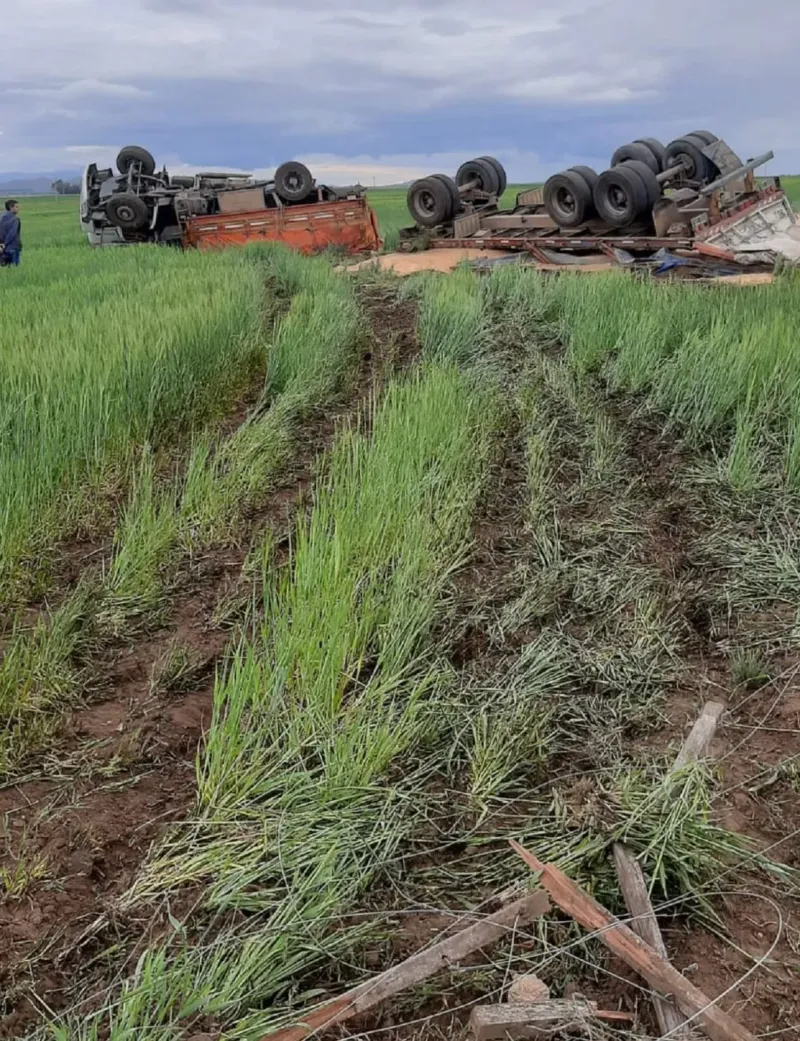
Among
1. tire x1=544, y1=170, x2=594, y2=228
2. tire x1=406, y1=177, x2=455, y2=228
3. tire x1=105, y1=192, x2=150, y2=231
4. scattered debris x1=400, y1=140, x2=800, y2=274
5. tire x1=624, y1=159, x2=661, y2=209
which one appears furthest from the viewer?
tire x1=406, y1=177, x2=455, y2=228

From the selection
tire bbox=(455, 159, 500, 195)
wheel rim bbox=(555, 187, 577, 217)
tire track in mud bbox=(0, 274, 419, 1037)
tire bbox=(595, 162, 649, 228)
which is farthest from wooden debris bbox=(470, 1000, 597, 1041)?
tire bbox=(455, 159, 500, 195)

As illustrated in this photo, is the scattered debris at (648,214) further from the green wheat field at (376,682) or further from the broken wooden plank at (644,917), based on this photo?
the broken wooden plank at (644,917)

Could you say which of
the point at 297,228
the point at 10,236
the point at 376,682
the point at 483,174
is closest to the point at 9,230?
the point at 10,236

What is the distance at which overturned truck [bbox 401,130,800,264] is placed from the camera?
35.6ft

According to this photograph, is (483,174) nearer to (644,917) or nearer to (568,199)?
(568,199)

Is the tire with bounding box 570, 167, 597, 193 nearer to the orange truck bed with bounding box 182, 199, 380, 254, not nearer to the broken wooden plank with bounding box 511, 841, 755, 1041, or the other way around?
the orange truck bed with bounding box 182, 199, 380, 254

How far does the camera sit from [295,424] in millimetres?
4996

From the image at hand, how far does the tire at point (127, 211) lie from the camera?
1361 cm

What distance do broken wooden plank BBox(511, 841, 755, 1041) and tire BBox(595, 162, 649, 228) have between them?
11.2 m

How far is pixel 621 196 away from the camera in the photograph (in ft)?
37.5

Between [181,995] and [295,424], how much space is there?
389 cm

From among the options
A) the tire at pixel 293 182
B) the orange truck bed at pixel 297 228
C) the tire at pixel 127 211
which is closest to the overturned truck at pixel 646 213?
the orange truck bed at pixel 297 228

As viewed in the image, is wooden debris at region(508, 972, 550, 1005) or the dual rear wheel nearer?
wooden debris at region(508, 972, 550, 1005)

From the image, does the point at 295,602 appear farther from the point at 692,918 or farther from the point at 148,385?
the point at 148,385
